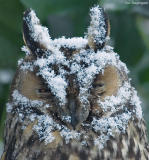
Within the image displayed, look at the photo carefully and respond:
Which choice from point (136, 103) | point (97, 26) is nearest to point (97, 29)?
point (97, 26)

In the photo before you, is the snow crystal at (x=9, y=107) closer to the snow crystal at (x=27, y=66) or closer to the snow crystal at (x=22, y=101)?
the snow crystal at (x=22, y=101)

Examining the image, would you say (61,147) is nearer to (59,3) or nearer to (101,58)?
(101,58)

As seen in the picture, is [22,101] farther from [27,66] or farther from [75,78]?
[75,78]

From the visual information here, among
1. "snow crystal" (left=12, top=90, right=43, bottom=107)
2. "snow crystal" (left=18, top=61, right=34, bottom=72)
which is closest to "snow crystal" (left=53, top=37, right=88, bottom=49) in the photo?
"snow crystal" (left=18, top=61, right=34, bottom=72)

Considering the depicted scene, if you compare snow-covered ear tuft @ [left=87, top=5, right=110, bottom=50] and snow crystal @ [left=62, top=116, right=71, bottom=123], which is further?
snow-covered ear tuft @ [left=87, top=5, right=110, bottom=50]

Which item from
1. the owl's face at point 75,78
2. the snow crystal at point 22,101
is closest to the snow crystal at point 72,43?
the owl's face at point 75,78

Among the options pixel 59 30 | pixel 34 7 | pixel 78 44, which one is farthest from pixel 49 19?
pixel 78 44

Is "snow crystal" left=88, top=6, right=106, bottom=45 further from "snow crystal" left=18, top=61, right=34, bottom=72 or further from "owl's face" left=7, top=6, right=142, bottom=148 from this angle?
"snow crystal" left=18, top=61, right=34, bottom=72
